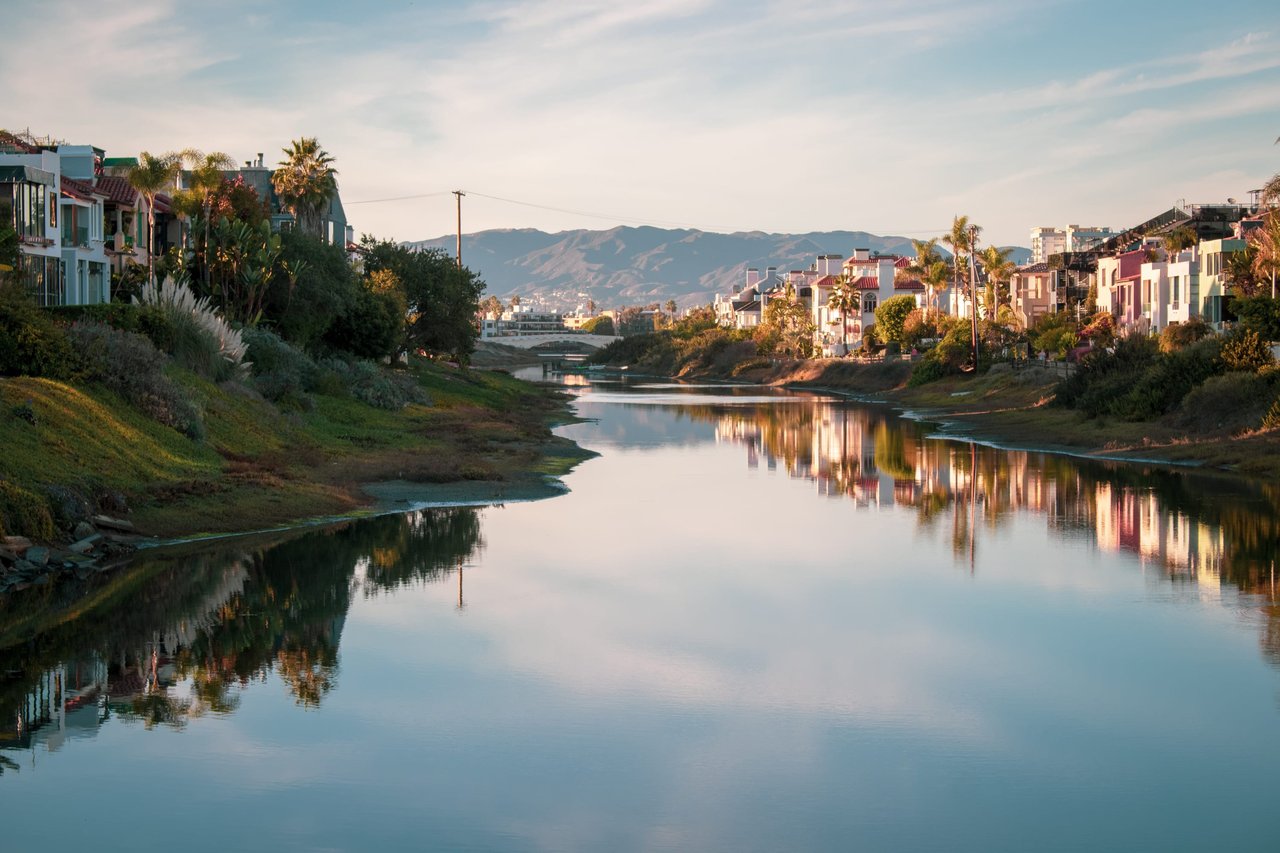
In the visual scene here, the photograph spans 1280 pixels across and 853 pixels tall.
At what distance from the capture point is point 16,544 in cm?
2580

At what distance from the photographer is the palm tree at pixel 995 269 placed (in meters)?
122

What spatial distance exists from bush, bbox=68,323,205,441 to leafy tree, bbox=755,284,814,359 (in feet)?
387

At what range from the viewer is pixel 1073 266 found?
10906 cm

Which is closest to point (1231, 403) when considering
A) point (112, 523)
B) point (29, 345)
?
point (112, 523)

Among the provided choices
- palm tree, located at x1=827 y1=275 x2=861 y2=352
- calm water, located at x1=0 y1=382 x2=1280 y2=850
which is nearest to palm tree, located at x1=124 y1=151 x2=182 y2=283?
calm water, located at x1=0 y1=382 x2=1280 y2=850

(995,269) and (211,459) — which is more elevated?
(995,269)

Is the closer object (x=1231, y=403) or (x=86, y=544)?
(x=86, y=544)

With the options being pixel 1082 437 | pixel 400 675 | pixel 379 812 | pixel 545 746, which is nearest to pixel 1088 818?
pixel 545 746

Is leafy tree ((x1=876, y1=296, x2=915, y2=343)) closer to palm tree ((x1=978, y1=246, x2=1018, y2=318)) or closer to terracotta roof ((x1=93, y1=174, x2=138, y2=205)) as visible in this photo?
palm tree ((x1=978, y1=246, x2=1018, y2=318))

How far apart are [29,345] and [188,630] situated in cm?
1518

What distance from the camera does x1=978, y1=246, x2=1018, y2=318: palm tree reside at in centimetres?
12169

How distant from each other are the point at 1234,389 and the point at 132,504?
40845 mm

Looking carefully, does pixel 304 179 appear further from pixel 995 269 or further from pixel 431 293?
pixel 995 269

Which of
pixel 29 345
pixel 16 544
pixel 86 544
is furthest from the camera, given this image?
pixel 29 345
